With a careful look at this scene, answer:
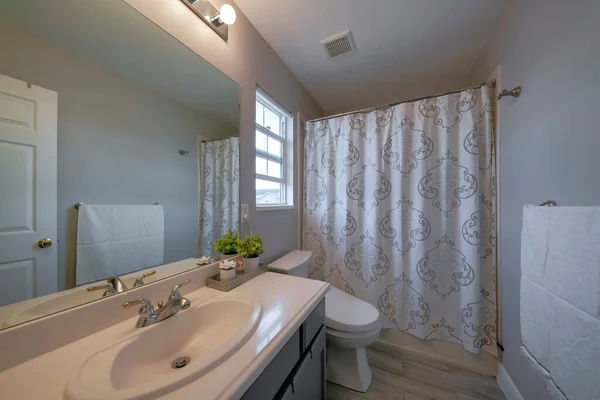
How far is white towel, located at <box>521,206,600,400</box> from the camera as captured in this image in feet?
1.94

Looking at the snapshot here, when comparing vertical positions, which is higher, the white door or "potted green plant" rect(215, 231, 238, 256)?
A: the white door

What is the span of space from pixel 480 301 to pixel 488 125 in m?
1.17

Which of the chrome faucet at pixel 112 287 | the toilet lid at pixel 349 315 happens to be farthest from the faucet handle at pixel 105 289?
the toilet lid at pixel 349 315

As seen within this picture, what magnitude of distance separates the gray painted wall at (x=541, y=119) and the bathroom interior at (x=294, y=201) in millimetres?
10

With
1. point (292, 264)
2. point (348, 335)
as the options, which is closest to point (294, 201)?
point (292, 264)

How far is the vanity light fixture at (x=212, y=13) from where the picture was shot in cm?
94

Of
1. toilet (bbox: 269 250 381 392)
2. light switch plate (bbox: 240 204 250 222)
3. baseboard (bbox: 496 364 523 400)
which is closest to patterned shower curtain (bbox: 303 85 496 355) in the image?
baseboard (bbox: 496 364 523 400)

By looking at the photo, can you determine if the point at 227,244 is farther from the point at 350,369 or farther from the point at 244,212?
the point at 350,369

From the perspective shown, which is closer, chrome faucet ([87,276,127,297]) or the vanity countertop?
the vanity countertop

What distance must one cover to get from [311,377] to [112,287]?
2.82ft

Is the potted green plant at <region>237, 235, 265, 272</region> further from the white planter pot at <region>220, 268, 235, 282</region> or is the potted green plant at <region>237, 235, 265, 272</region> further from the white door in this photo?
the white door

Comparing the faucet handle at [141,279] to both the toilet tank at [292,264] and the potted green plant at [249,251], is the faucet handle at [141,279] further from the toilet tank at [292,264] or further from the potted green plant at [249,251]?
the toilet tank at [292,264]

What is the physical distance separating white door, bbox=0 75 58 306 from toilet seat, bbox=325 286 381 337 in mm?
1231

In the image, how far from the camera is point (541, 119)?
A: 92 centimetres
